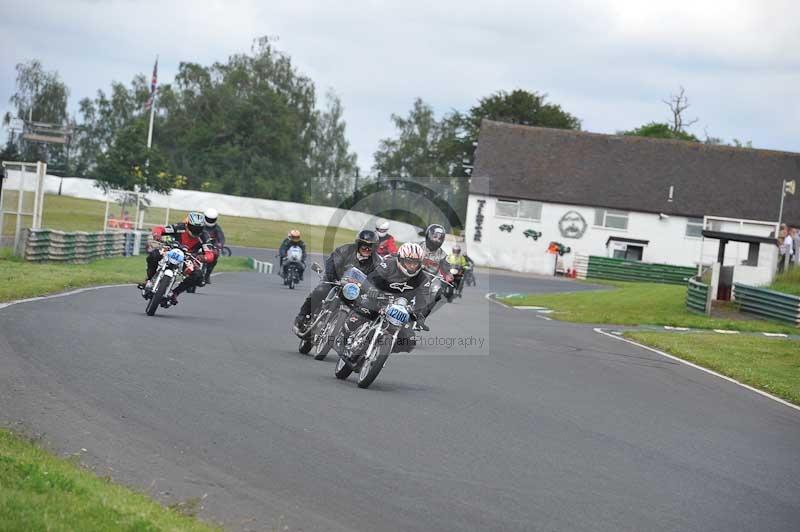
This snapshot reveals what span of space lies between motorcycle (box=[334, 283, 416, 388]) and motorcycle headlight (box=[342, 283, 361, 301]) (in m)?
0.27

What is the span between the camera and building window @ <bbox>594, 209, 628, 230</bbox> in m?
70.9

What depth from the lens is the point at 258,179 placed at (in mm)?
95062

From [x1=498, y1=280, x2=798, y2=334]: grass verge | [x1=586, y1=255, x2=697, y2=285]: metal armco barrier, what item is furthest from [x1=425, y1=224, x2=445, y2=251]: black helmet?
[x1=586, y1=255, x2=697, y2=285]: metal armco barrier

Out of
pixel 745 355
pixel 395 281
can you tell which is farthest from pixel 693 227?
pixel 395 281

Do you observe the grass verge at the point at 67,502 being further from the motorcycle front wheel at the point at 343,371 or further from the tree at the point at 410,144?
the tree at the point at 410,144

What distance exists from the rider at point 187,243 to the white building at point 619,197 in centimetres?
4843

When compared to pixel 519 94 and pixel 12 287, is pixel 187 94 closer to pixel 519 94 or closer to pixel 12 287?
pixel 519 94

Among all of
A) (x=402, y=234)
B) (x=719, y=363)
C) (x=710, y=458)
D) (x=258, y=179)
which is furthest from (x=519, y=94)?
(x=710, y=458)

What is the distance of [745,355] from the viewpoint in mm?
21344

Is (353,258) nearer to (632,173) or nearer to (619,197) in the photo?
(619,197)

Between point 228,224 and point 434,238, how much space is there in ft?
192

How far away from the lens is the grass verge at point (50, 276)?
20203mm

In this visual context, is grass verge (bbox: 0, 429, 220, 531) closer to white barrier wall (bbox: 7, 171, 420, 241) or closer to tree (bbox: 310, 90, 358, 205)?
white barrier wall (bbox: 7, 171, 420, 241)

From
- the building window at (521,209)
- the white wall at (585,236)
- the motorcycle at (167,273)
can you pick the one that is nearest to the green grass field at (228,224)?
the white wall at (585,236)
